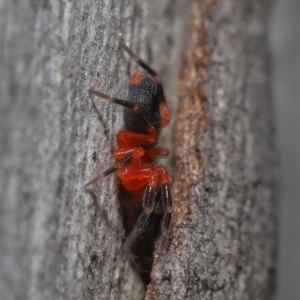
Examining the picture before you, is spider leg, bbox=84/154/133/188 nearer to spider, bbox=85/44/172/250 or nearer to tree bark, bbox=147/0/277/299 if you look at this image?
spider, bbox=85/44/172/250

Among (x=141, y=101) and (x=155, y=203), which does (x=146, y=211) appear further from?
(x=141, y=101)

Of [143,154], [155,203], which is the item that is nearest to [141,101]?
[143,154]

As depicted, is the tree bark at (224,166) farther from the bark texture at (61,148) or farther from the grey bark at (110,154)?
the bark texture at (61,148)

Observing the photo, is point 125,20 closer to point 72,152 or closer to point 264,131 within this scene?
point 72,152

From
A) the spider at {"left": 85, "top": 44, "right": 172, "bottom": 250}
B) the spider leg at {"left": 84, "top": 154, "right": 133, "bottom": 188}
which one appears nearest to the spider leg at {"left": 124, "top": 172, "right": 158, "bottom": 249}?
the spider at {"left": 85, "top": 44, "right": 172, "bottom": 250}

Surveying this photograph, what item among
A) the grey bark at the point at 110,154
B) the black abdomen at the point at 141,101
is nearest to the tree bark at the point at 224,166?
the grey bark at the point at 110,154

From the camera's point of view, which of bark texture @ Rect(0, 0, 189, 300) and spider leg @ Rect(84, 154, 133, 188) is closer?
bark texture @ Rect(0, 0, 189, 300)
